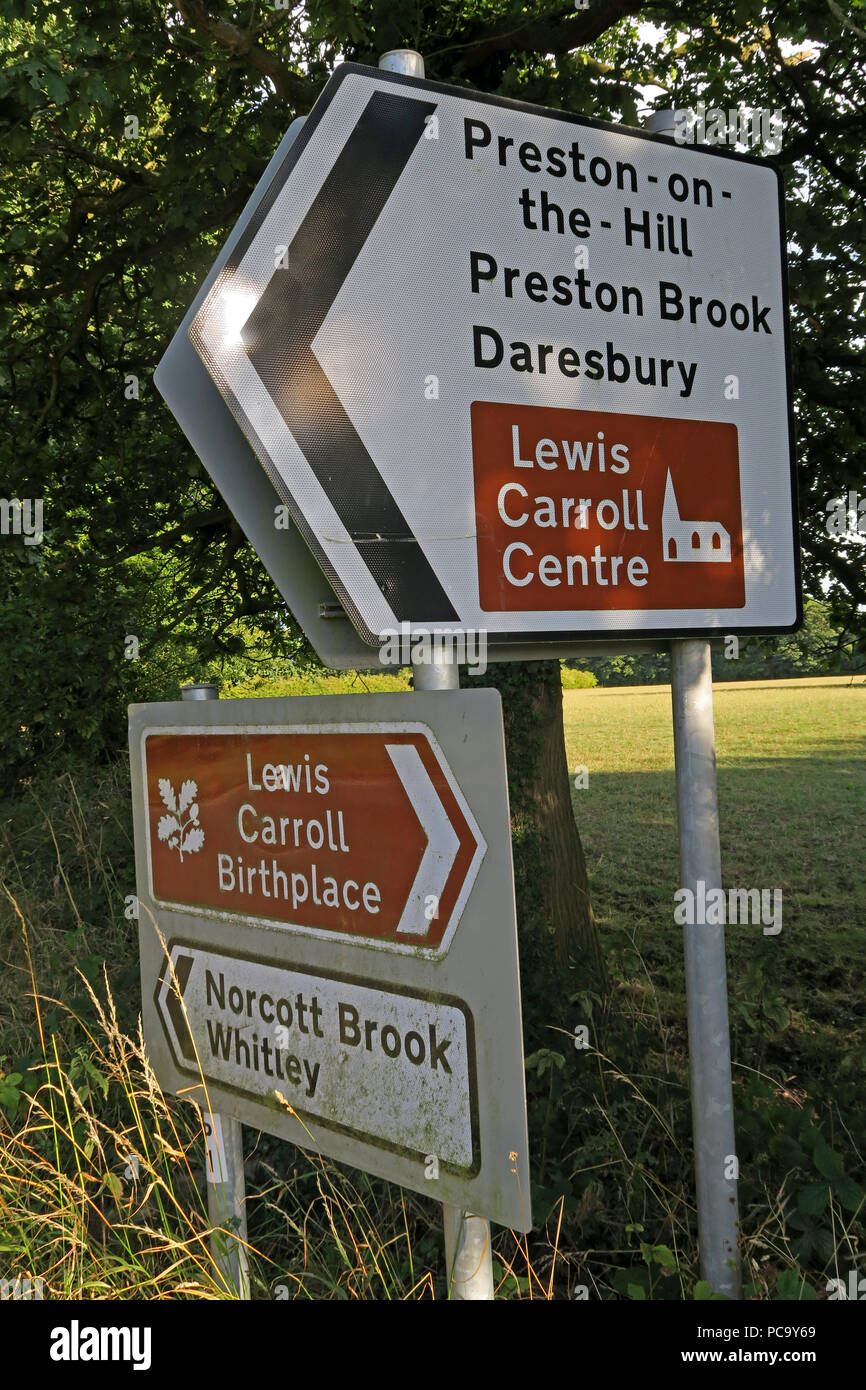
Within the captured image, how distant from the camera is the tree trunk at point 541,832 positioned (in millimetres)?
4750

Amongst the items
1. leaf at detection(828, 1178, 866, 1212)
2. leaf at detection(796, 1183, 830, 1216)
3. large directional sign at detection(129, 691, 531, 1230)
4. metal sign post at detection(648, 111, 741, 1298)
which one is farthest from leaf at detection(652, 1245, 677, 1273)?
large directional sign at detection(129, 691, 531, 1230)

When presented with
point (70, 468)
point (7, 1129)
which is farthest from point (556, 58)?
point (7, 1129)

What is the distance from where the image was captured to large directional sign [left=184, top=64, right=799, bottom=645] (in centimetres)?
162

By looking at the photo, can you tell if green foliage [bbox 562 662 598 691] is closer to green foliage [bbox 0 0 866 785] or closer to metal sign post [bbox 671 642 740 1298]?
green foliage [bbox 0 0 866 785]

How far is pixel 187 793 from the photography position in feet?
6.38

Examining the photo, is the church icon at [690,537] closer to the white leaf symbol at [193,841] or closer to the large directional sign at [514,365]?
the large directional sign at [514,365]

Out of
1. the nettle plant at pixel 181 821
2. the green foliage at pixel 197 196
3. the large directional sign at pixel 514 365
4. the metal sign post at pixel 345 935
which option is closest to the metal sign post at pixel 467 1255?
the metal sign post at pixel 345 935

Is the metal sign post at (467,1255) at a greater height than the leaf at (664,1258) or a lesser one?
greater

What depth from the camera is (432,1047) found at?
147cm

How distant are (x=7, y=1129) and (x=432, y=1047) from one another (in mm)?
2500
